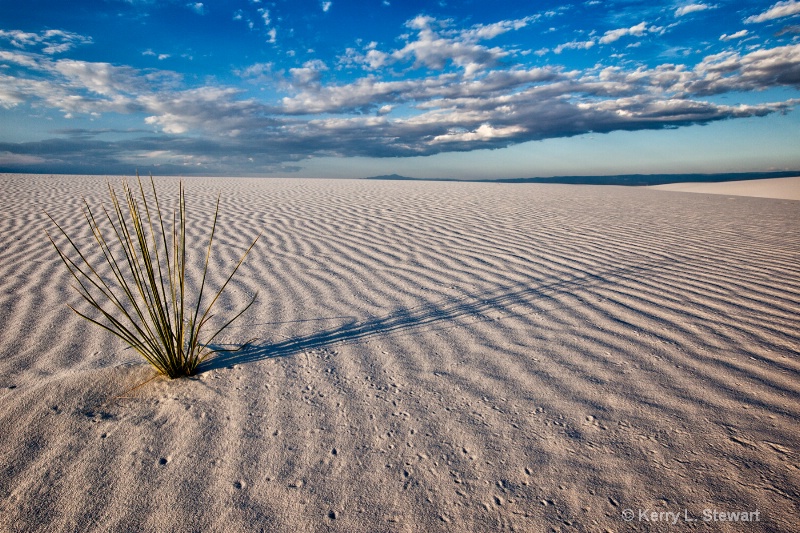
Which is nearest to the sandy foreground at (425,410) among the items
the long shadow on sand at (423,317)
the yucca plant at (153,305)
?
the long shadow on sand at (423,317)

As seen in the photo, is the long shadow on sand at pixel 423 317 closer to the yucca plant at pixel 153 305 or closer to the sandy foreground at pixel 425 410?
the sandy foreground at pixel 425 410

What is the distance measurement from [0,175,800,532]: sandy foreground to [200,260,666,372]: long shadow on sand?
0.02 meters

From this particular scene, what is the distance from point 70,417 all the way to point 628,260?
4472mm

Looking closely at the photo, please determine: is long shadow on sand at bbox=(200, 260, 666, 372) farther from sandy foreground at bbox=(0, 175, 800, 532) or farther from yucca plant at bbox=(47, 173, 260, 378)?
yucca plant at bbox=(47, 173, 260, 378)

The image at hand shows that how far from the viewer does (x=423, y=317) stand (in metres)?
2.67

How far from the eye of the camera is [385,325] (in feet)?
8.36

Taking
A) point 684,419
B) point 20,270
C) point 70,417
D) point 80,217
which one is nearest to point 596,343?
point 684,419

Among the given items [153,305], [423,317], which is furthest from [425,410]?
[153,305]

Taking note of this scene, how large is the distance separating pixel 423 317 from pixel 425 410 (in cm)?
98

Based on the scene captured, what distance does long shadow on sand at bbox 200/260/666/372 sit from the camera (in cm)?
222

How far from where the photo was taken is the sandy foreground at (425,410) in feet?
4.19

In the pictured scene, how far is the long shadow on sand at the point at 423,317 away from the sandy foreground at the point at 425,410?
0.06ft

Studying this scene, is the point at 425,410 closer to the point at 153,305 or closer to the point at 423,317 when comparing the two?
the point at 423,317

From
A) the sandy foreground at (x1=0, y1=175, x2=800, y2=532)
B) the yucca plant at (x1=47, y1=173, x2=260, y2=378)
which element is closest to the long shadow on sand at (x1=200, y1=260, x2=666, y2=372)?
the sandy foreground at (x1=0, y1=175, x2=800, y2=532)
